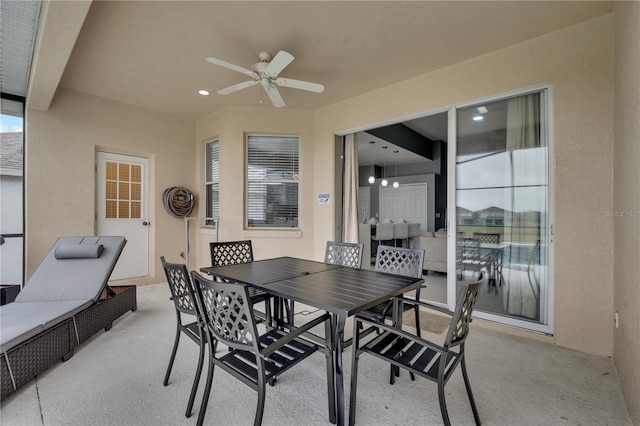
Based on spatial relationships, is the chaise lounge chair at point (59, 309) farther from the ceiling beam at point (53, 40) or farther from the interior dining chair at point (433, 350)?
the interior dining chair at point (433, 350)

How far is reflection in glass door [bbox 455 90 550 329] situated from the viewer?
2656mm

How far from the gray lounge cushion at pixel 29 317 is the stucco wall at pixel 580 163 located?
4.14m

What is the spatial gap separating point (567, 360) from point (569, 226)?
1.11m

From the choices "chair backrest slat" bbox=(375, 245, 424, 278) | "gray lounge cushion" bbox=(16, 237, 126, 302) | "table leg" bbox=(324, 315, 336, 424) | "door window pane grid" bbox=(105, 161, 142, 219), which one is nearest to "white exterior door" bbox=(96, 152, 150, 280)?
"door window pane grid" bbox=(105, 161, 142, 219)

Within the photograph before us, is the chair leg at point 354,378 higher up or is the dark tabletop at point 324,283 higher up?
the dark tabletop at point 324,283

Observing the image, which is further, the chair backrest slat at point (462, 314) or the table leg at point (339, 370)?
the table leg at point (339, 370)

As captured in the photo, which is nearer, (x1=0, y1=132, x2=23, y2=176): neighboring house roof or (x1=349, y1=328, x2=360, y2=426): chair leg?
(x1=349, y1=328, x2=360, y2=426): chair leg

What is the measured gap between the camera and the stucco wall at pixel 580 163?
231 cm

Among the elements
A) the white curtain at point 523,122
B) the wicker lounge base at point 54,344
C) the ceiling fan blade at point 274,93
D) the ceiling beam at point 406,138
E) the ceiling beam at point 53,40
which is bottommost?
the wicker lounge base at point 54,344

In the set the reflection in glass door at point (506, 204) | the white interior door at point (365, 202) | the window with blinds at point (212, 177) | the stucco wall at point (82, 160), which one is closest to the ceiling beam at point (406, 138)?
the reflection in glass door at point (506, 204)

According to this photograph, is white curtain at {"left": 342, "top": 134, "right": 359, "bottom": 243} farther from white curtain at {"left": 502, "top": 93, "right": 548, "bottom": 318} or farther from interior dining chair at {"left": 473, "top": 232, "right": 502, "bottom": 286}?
white curtain at {"left": 502, "top": 93, "right": 548, "bottom": 318}

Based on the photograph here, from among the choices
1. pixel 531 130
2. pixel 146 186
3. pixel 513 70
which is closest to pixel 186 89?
pixel 146 186

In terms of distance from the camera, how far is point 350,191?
4375 mm

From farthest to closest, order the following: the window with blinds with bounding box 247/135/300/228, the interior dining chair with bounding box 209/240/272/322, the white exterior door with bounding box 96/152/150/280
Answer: the window with blinds with bounding box 247/135/300/228 < the white exterior door with bounding box 96/152/150/280 < the interior dining chair with bounding box 209/240/272/322
